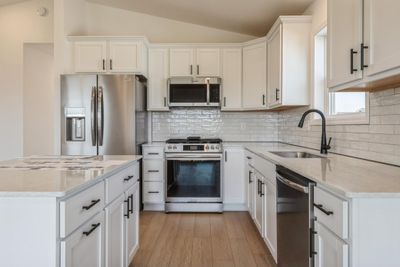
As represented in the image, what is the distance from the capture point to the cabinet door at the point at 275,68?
11.8ft

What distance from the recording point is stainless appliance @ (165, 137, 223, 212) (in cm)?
425

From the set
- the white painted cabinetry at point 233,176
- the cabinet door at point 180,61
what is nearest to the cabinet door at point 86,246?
the white painted cabinetry at point 233,176

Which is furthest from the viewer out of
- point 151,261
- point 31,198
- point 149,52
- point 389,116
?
point 149,52

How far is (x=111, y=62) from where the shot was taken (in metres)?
4.34

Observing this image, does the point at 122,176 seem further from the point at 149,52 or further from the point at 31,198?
the point at 149,52

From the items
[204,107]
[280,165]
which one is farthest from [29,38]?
[280,165]

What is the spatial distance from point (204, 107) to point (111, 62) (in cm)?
145

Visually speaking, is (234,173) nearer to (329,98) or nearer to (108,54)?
(329,98)

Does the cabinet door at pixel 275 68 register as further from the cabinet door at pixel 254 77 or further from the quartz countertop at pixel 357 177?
the quartz countertop at pixel 357 177

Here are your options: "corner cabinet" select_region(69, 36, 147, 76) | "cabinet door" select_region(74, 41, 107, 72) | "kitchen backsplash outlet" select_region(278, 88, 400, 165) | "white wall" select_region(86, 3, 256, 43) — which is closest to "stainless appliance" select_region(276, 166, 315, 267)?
"kitchen backsplash outlet" select_region(278, 88, 400, 165)

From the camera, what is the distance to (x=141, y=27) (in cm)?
505

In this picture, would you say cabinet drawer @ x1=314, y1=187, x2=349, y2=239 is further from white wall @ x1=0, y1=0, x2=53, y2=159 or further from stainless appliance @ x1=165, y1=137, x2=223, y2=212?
white wall @ x1=0, y1=0, x2=53, y2=159

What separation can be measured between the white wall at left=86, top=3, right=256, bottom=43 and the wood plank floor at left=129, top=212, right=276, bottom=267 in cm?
266

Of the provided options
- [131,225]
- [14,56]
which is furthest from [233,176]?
[14,56]
